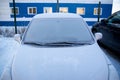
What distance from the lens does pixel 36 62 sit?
369 cm

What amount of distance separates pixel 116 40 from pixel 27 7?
8619 millimetres

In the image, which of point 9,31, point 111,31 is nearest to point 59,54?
point 111,31

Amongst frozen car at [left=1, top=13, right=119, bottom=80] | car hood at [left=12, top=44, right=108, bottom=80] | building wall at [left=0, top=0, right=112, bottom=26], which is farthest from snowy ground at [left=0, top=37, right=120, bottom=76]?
building wall at [left=0, top=0, right=112, bottom=26]

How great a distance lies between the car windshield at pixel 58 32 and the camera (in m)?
4.48

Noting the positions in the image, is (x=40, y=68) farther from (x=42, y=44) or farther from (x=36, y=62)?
(x=42, y=44)

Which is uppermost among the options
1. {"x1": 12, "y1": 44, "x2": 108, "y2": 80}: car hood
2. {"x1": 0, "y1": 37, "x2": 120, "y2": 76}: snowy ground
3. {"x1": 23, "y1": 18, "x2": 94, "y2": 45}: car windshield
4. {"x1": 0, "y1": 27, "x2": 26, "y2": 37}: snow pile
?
{"x1": 23, "y1": 18, "x2": 94, "y2": 45}: car windshield

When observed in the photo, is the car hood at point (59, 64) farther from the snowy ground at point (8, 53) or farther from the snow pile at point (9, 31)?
the snow pile at point (9, 31)

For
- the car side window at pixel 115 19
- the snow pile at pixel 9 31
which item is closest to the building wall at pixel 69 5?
the snow pile at pixel 9 31

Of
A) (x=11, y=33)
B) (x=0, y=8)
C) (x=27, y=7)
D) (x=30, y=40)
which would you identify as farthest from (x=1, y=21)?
(x=30, y=40)

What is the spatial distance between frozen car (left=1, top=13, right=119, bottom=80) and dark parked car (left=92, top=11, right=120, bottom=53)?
1.64 m

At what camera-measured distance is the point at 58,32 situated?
4695 millimetres

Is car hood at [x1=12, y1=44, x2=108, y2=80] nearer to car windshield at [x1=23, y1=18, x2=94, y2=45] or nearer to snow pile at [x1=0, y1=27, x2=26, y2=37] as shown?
car windshield at [x1=23, y1=18, x2=94, y2=45]

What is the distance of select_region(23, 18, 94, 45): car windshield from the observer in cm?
448

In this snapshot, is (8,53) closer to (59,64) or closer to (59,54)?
(59,54)
